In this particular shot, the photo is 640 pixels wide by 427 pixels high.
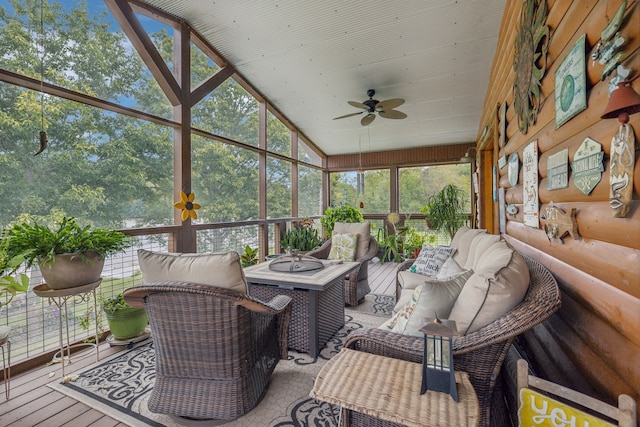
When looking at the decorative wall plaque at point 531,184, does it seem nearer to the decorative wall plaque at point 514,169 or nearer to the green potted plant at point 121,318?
the decorative wall plaque at point 514,169

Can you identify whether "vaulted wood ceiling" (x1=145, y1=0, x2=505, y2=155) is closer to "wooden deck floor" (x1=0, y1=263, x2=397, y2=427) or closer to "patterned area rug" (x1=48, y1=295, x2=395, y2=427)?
"patterned area rug" (x1=48, y1=295, x2=395, y2=427)

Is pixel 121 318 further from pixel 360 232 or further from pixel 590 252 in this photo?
pixel 590 252

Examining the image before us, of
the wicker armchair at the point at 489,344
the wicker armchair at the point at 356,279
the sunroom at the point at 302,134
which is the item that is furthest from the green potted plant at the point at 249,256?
the wicker armchair at the point at 489,344

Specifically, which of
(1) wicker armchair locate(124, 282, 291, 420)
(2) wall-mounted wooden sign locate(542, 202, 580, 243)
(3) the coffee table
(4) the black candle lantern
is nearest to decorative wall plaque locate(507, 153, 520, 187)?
(2) wall-mounted wooden sign locate(542, 202, 580, 243)

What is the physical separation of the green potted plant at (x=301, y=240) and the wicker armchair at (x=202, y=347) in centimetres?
368

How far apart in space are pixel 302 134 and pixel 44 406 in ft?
19.9

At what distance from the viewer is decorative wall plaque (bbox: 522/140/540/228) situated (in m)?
1.85

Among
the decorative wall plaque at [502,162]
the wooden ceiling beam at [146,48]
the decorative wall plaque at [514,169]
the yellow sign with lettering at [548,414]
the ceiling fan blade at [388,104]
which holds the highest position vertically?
the wooden ceiling beam at [146,48]

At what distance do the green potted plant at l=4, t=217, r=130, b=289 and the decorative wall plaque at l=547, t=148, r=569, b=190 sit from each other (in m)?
3.08

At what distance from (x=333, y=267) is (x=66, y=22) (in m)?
3.71

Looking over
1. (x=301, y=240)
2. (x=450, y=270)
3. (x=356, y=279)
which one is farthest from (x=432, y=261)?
(x=301, y=240)

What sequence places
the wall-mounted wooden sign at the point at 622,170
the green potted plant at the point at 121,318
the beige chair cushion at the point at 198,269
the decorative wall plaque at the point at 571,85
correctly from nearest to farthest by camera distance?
1. the wall-mounted wooden sign at the point at 622,170
2. the decorative wall plaque at the point at 571,85
3. the beige chair cushion at the point at 198,269
4. the green potted plant at the point at 121,318

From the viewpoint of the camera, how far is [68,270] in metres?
2.18

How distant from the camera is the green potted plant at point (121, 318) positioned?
109 inches
